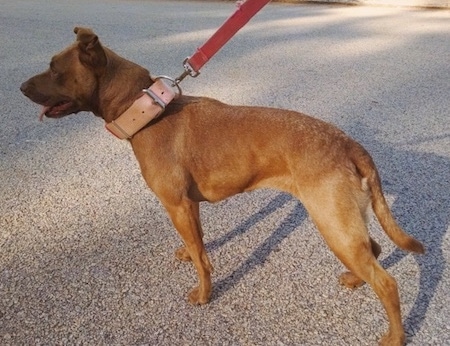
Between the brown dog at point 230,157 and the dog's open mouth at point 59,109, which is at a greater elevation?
the dog's open mouth at point 59,109

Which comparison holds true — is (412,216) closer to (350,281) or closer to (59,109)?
(350,281)

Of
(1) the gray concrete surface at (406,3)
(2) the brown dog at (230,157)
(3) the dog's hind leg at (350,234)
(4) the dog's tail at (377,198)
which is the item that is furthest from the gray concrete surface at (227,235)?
(1) the gray concrete surface at (406,3)

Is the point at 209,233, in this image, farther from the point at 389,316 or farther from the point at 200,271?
the point at 389,316

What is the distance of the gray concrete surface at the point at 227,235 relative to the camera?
2676mm

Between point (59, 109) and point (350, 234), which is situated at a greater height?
point (59, 109)

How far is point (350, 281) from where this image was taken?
2.87m

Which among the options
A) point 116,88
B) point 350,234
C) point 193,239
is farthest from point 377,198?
point 116,88

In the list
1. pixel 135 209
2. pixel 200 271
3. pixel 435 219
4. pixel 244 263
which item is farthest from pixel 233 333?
pixel 435 219

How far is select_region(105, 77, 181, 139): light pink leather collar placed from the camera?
2.54 meters

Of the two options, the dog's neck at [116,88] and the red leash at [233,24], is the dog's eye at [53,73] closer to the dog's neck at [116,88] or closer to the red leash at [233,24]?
the dog's neck at [116,88]

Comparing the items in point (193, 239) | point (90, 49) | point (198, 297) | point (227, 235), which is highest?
point (90, 49)

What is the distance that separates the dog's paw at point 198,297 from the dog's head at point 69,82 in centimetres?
126

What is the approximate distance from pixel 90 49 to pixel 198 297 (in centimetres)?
154

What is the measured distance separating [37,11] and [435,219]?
1206 centimetres
